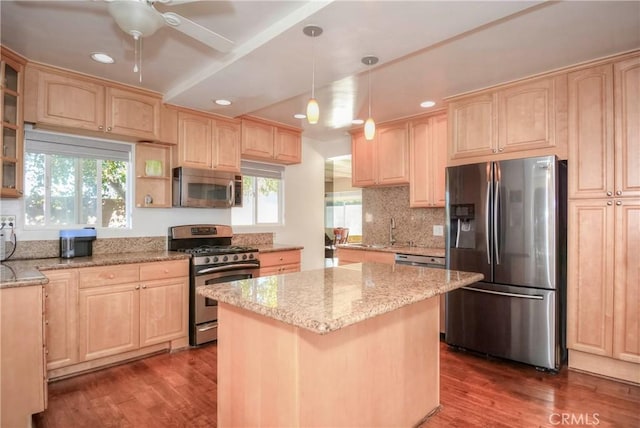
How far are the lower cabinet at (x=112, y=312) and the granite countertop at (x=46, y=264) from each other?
5 centimetres

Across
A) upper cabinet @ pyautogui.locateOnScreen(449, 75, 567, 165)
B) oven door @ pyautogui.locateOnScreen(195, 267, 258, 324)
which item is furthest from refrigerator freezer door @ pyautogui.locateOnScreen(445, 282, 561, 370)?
oven door @ pyautogui.locateOnScreen(195, 267, 258, 324)

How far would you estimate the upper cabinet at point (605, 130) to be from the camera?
2572 mm

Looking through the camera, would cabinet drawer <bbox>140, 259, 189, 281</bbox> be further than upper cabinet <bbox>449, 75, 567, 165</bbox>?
Yes

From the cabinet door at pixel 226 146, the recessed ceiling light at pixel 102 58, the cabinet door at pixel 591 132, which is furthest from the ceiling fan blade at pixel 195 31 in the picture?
the cabinet door at pixel 591 132

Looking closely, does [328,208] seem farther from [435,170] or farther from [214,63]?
[214,63]

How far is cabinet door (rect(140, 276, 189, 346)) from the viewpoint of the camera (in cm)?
306

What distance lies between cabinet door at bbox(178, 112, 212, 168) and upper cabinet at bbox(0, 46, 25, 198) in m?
1.27

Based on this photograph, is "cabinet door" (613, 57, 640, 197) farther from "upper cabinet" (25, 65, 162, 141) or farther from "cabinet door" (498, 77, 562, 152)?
"upper cabinet" (25, 65, 162, 141)


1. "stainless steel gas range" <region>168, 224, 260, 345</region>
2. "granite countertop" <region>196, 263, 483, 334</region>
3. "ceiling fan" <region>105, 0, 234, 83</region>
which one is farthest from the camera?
"stainless steel gas range" <region>168, 224, 260, 345</region>

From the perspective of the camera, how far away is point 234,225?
4422 millimetres

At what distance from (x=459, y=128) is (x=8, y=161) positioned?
381 centimetres

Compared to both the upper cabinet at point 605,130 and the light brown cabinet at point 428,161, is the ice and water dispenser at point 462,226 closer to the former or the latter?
the light brown cabinet at point 428,161

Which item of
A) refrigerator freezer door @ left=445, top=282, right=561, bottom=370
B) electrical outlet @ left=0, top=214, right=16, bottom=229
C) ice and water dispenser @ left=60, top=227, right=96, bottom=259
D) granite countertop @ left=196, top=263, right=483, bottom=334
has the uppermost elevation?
electrical outlet @ left=0, top=214, right=16, bottom=229

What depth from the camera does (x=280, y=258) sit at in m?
4.15
